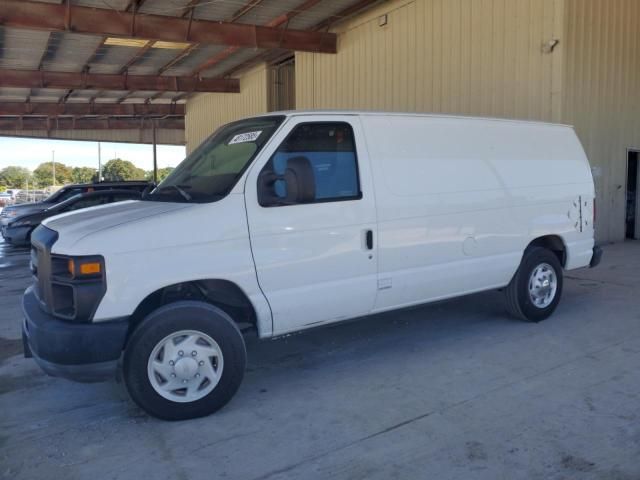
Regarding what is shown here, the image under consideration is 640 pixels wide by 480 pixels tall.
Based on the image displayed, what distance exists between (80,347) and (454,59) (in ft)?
33.9

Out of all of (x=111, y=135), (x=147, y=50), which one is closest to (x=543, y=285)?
(x=147, y=50)

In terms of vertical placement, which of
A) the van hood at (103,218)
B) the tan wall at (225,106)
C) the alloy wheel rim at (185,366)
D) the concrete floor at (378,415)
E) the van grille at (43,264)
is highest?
the tan wall at (225,106)

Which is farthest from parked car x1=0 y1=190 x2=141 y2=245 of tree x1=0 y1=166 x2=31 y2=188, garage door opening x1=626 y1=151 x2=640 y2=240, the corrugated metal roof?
tree x1=0 y1=166 x2=31 y2=188

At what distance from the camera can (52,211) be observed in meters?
12.8

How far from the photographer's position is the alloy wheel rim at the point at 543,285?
6031mm

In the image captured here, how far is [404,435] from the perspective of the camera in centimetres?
362

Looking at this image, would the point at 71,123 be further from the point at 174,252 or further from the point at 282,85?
the point at 174,252

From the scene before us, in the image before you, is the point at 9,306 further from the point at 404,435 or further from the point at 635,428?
the point at 635,428

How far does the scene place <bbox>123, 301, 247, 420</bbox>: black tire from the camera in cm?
372

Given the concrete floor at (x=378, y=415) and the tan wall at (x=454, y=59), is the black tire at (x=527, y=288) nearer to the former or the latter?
the concrete floor at (x=378, y=415)

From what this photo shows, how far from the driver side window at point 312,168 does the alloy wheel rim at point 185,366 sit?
42.7 inches

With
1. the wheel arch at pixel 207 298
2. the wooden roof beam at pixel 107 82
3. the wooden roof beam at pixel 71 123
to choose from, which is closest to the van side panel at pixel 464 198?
the wheel arch at pixel 207 298

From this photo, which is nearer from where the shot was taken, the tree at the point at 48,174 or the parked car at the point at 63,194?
the parked car at the point at 63,194

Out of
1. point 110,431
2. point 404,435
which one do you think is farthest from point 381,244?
point 110,431
